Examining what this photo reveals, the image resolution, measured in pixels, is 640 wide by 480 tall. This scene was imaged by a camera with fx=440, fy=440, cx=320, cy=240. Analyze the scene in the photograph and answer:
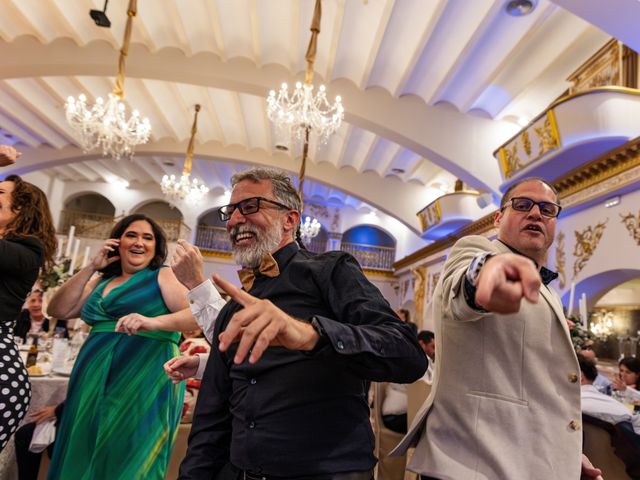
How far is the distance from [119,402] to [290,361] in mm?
1185

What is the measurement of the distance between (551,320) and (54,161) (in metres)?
12.4

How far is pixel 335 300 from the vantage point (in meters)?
1.26

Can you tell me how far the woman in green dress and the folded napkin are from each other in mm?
367

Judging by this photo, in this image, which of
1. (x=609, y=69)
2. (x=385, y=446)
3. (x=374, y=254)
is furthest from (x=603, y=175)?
(x=374, y=254)

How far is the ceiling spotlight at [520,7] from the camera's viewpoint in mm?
4875

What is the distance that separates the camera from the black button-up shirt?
109 centimetres

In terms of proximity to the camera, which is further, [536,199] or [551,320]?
[536,199]

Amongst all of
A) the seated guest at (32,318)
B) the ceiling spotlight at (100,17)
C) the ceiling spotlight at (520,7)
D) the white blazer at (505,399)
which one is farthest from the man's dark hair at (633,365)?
the ceiling spotlight at (100,17)

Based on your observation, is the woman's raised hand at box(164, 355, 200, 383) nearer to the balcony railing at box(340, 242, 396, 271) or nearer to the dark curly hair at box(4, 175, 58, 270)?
the dark curly hair at box(4, 175, 58, 270)

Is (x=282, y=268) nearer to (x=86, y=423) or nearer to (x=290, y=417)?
(x=290, y=417)

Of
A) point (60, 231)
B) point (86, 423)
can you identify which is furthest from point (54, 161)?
point (86, 423)

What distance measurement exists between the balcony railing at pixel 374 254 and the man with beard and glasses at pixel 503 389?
52.6 ft

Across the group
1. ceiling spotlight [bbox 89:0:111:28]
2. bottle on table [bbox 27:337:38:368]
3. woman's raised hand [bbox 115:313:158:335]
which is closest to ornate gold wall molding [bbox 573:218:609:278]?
woman's raised hand [bbox 115:313:158:335]

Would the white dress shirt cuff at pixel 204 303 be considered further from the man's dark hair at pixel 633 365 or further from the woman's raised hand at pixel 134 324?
the man's dark hair at pixel 633 365
